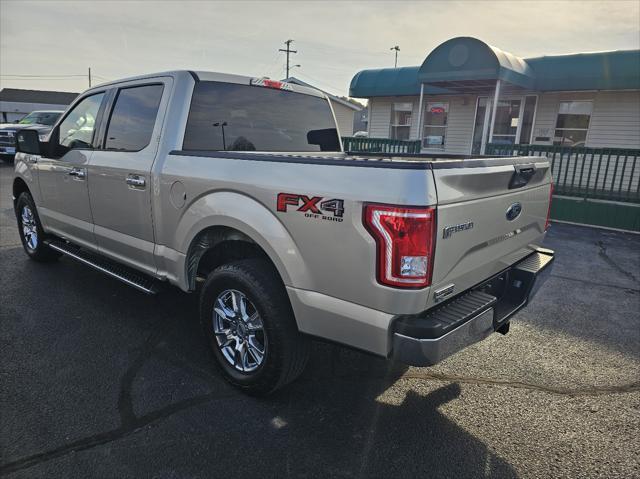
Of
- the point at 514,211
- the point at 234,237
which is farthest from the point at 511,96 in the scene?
the point at 234,237

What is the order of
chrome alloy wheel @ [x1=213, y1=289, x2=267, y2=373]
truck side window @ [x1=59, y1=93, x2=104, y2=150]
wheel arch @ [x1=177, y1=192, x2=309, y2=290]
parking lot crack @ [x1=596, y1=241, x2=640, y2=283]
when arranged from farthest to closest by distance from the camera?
parking lot crack @ [x1=596, y1=241, x2=640, y2=283], truck side window @ [x1=59, y1=93, x2=104, y2=150], chrome alloy wheel @ [x1=213, y1=289, x2=267, y2=373], wheel arch @ [x1=177, y1=192, x2=309, y2=290]

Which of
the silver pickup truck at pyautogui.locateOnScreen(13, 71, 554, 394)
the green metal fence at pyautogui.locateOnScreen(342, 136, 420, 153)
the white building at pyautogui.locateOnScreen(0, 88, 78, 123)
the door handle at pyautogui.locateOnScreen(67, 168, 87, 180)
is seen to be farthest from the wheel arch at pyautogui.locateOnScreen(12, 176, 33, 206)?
the white building at pyautogui.locateOnScreen(0, 88, 78, 123)

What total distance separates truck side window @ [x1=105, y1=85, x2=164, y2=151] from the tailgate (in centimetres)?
240

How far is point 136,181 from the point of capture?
3461 millimetres

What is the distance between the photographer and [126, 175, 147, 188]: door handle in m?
3.41

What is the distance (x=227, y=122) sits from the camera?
11.7ft

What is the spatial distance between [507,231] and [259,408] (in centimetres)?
190

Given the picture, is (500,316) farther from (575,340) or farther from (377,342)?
(575,340)

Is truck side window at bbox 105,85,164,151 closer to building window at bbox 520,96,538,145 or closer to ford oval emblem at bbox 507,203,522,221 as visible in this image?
ford oval emblem at bbox 507,203,522,221

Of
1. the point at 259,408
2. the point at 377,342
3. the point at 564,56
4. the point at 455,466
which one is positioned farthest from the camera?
the point at 564,56

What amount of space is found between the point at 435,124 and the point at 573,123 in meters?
4.41

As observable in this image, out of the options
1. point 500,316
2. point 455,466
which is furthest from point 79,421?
point 500,316

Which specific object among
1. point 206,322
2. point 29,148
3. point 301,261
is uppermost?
point 29,148

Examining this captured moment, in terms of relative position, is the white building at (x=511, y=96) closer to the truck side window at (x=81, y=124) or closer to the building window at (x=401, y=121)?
the building window at (x=401, y=121)
